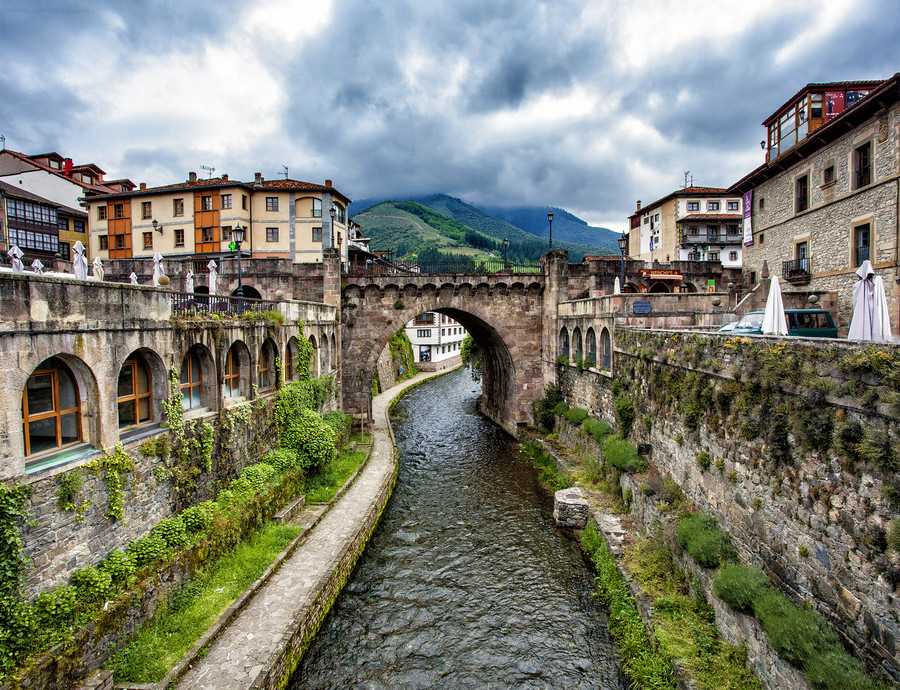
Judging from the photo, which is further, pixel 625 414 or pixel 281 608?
pixel 625 414

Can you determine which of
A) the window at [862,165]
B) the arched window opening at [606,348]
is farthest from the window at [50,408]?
the window at [862,165]

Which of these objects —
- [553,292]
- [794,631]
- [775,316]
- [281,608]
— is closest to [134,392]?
[281,608]

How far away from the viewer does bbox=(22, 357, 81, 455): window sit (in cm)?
866

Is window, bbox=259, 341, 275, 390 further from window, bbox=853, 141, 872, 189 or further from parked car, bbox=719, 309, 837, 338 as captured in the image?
window, bbox=853, 141, 872, 189

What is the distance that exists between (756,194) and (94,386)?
109 ft

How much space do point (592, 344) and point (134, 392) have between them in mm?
17850

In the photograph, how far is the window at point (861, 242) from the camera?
20.2 m

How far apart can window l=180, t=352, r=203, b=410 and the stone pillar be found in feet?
61.2

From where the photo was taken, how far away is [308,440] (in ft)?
59.6

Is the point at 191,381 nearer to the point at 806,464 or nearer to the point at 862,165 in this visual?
the point at 806,464


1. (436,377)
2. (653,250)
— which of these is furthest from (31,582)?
(653,250)

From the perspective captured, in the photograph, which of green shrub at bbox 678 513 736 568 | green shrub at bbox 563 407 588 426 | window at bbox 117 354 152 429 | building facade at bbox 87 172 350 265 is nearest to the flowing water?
green shrub at bbox 678 513 736 568

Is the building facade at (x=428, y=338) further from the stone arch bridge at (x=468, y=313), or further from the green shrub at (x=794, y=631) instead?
the green shrub at (x=794, y=631)

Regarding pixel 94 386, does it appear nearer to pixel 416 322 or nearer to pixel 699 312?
pixel 699 312
